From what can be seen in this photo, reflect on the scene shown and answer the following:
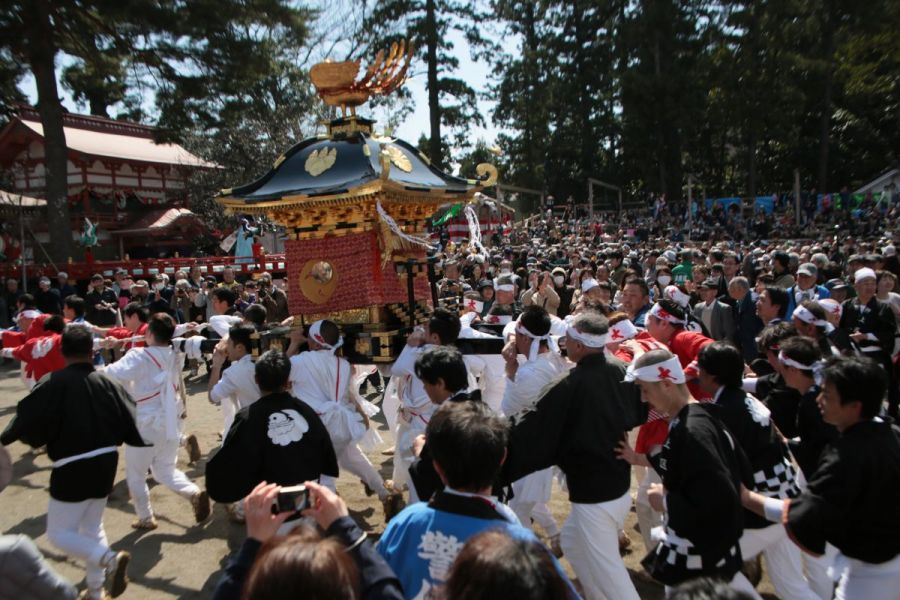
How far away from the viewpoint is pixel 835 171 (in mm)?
28844

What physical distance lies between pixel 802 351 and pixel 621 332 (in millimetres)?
1634

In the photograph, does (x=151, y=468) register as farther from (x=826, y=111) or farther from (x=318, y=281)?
(x=826, y=111)

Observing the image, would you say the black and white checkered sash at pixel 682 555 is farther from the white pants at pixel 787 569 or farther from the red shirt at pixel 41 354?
the red shirt at pixel 41 354

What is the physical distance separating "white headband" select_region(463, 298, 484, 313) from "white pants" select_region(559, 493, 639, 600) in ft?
15.7

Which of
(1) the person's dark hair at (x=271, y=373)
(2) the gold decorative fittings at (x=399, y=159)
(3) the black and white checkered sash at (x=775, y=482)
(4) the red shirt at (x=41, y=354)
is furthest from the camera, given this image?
(2) the gold decorative fittings at (x=399, y=159)

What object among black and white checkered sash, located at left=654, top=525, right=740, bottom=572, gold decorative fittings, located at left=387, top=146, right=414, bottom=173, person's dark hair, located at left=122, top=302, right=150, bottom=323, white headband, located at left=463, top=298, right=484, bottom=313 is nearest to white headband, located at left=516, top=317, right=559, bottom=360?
black and white checkered sash, located at left=654, top=525, right=740, bottom=572

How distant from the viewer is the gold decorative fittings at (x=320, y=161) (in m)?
6.03

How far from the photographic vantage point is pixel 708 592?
1428 millimetres

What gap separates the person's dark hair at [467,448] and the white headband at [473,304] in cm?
582

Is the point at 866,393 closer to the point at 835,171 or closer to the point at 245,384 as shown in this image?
the point at 245,384

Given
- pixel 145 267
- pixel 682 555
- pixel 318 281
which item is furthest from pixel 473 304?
pixel 145 267

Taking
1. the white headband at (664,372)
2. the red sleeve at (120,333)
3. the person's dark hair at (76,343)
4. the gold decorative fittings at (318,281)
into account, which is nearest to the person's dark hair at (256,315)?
the gold decorative fittings at (318,281)

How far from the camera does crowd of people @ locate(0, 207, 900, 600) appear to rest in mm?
1917

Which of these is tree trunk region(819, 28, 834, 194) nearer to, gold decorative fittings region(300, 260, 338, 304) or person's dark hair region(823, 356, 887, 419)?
gold decorative fittings region(300, 260, 338, 304)
